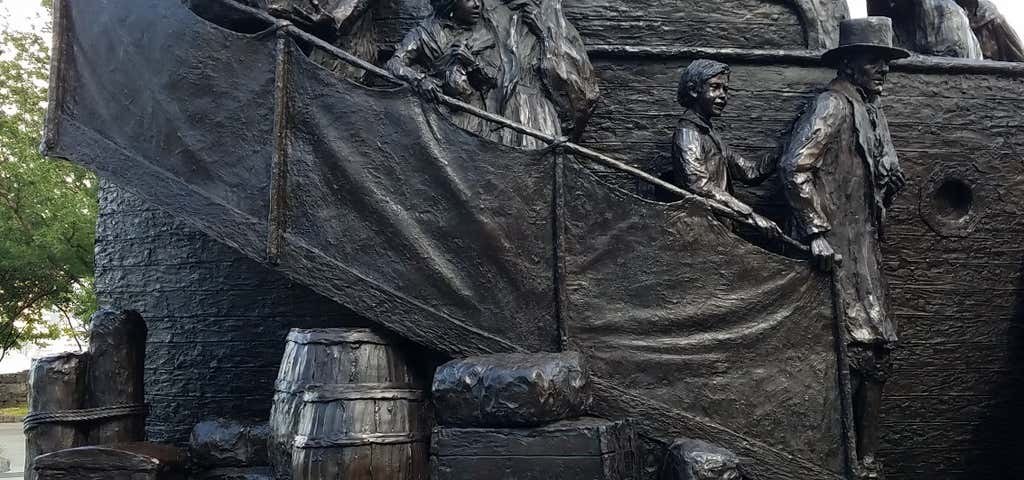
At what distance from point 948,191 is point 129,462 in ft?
21.5

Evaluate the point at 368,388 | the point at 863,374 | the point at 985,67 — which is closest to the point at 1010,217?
the point at 985,67

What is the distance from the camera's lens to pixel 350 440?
509cm

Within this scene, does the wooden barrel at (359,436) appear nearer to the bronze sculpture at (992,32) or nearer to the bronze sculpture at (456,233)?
the bronze sculpture at (456,233)

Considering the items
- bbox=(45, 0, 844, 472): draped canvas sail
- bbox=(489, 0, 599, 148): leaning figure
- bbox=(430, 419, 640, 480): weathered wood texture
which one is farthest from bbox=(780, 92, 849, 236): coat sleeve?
bbox=(430, 419, 640, 480): weathered wood texture

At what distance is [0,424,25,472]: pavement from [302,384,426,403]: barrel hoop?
640 centimetres

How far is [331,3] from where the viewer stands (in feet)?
22.3

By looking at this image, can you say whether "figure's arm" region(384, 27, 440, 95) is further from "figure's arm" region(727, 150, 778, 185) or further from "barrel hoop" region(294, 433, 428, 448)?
"barrel hoop" region(294, 433, 428, 448)

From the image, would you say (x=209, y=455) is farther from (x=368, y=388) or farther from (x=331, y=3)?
(x=331, y=3)

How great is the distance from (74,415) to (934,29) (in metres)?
7.51

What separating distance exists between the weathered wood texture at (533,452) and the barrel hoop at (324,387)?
1.35ft

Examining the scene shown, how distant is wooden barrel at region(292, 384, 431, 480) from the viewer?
5.07 m

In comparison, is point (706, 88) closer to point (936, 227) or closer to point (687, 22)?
point (687, 22)

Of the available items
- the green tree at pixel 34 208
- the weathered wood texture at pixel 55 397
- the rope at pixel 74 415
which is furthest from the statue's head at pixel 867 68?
the green tree at pixel 34 208

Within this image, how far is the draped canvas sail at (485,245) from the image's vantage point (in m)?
5.53
